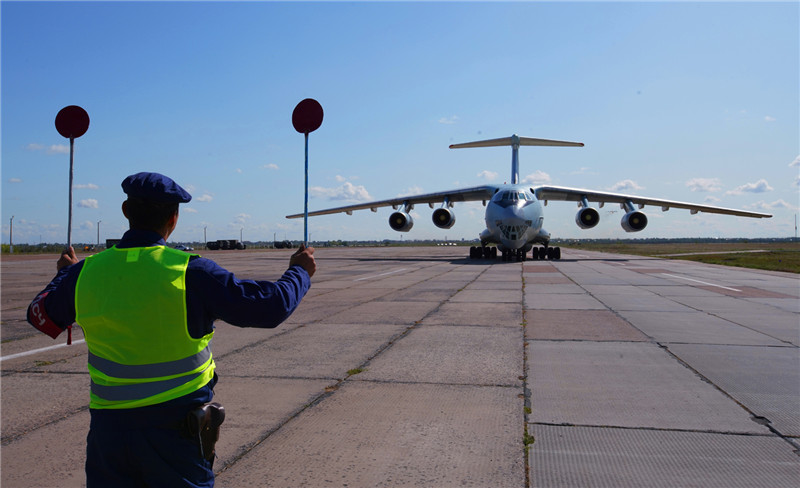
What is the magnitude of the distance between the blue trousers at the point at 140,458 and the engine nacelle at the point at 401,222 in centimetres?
2897

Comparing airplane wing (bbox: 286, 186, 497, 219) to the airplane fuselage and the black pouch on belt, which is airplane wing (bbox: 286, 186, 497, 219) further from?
the black pouch on belt

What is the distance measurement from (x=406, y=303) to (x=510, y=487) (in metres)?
8.04

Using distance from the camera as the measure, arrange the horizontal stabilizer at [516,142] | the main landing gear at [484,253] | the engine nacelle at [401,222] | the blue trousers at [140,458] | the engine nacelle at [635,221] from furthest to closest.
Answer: the horizontal stabilizer at [516,142], the main landing gear at [484,253], the engine nacelle at [401,222], the engine nacelle at [635,221], the blue trousers at [140,458]

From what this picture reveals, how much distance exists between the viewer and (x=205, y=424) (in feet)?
6.80

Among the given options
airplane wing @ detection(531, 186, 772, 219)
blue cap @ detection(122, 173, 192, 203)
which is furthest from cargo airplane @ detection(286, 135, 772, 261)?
blue cap @ detection(122, 173, 192, 203)

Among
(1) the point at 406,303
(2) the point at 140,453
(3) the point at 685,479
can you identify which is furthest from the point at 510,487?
(1) the point at 406,303

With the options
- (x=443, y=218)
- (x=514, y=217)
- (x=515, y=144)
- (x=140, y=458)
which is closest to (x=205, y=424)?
(x=140, y=458)

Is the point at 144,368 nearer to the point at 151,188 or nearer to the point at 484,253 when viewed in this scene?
the point at 151,188

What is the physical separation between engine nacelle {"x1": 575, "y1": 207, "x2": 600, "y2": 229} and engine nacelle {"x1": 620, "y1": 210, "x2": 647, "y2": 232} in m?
1.55

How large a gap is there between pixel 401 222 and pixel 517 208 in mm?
8302

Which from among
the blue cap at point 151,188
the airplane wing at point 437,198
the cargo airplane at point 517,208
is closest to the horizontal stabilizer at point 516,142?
the cargo airplane at point 517,208

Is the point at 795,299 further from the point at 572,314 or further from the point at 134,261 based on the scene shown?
the point at 134,261

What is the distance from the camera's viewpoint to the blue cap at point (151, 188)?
86.2 inches

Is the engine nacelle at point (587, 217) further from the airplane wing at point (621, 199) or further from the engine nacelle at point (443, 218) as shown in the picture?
the engine nacelle at point (443, 218)
